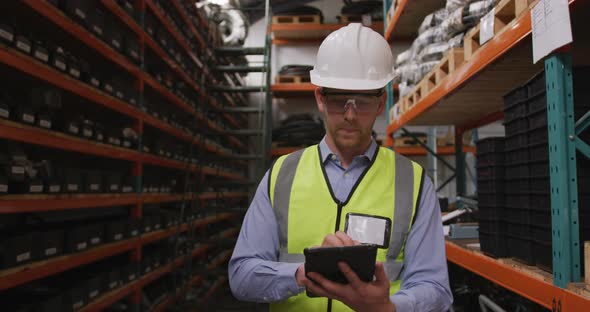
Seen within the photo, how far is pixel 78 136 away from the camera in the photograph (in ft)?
11.7

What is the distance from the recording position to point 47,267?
3.07 metres

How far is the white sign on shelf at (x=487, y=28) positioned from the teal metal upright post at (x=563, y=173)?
0.62 m

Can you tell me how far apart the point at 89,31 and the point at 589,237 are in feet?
12.5

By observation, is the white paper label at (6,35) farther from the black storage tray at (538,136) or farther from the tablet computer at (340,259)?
the black storage tray at (538,136)

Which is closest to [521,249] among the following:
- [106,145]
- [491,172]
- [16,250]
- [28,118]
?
[491,172]

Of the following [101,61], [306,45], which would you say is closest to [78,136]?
[101,61]

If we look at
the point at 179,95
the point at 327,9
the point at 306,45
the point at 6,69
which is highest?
the point at 327,9

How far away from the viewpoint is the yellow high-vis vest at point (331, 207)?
157cm

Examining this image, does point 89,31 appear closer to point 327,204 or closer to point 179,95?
point 179,95

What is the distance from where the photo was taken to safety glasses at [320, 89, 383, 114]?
1.62 metres

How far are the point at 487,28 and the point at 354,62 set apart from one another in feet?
3.40

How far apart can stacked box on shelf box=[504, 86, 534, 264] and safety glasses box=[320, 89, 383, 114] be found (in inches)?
33.8

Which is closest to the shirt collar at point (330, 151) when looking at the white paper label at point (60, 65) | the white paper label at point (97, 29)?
the white paper label at point (60, 65)

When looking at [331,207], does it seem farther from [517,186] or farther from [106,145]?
[106,145]
